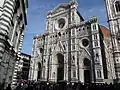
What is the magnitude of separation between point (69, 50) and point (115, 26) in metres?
12.3

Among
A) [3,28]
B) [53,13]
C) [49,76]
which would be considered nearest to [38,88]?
[3,28]

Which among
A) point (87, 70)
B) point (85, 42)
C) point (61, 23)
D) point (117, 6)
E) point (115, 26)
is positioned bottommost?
point (87, 70)

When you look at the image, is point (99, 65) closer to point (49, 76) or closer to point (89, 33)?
point (89, 33)

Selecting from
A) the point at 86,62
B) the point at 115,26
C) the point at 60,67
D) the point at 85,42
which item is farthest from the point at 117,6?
the point at 60,67

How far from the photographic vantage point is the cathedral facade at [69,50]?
26247 millimetres

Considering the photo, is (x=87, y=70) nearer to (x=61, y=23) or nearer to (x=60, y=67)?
(x=60, y=67)

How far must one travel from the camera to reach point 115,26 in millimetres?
28516

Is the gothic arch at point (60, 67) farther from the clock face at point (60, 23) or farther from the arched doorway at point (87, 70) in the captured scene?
the clock face at point (60, 23)

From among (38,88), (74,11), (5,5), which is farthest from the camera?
(74,11)

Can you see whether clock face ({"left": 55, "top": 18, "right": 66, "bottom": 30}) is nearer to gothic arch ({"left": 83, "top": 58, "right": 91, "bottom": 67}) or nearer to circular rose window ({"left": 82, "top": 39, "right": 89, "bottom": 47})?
circular rose window ({"left": 82, "top": 39, "right": 89, "bottom": 47})

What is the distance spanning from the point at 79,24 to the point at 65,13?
286 inches

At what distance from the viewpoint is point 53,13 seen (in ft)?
130

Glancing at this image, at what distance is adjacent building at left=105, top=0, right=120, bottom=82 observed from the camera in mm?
24819

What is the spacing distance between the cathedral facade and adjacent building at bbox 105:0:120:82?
8.98 feet
